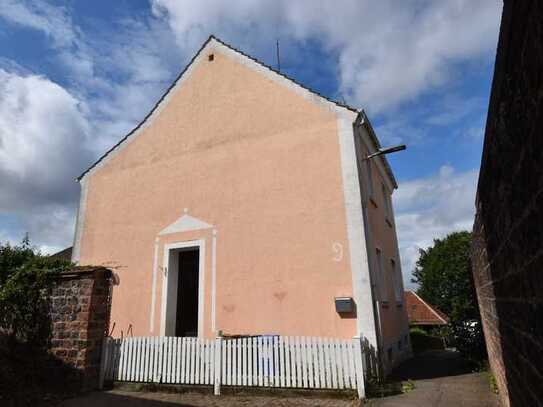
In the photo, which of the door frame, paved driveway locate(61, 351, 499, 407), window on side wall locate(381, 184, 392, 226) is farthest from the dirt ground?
window on side wall locate(381, 184, 392, 226)

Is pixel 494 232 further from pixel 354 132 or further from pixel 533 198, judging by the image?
pixel 354 132

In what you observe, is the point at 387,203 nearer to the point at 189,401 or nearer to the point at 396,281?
the point at 396,281

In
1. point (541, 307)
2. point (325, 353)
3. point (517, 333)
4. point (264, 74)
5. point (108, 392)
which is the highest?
point (264, 74)

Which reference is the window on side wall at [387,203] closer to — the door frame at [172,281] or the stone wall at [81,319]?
the door frame at [172,281]

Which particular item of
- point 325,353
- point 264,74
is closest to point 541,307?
point 325,353

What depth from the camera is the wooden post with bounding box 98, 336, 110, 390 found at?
8438 mm

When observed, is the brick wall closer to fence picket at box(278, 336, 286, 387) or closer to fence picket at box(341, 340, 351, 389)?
fence picket at box(341, 340, 351, 389)

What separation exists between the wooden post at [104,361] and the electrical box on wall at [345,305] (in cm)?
546

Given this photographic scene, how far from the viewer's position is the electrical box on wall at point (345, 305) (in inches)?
331

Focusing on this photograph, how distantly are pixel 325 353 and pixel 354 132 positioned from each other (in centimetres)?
562

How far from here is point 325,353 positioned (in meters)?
7.33

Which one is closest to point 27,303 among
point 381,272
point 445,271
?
point 381,272

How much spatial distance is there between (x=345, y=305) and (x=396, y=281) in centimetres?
629

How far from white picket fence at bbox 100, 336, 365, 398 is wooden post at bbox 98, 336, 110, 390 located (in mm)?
21
